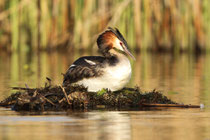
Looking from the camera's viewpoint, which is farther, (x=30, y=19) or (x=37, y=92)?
(x=30, y=19)

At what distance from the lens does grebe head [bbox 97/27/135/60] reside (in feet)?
31.8

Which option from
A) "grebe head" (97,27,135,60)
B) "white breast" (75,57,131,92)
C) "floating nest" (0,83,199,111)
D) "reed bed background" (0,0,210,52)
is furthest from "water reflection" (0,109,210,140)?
"reed bed background" (0,0,210,52)

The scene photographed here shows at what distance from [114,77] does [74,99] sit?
0.76 metres

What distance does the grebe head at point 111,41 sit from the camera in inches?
382

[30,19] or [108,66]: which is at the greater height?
[30,19]

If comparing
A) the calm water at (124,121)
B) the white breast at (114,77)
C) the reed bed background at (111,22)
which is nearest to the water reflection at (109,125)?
the calm water at (124,121)

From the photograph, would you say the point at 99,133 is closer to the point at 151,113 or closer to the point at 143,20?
the point at 151,113

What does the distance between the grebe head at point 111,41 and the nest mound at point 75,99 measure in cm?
65

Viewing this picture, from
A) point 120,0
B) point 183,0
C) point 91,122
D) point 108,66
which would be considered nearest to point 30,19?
point 120,0

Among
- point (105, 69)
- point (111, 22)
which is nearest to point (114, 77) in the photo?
point (105, 69)

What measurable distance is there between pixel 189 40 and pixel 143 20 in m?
1.62

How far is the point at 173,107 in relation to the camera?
884 cm

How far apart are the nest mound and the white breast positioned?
4.9 inches

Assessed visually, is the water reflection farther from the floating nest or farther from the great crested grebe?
the great crested grebe
